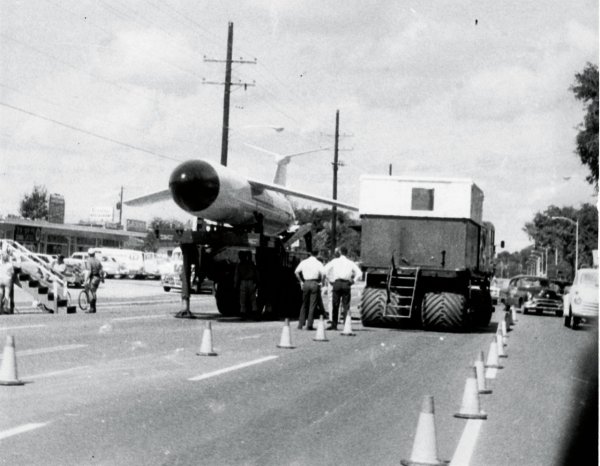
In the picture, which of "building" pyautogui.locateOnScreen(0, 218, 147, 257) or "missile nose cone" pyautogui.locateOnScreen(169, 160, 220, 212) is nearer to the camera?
"missile nose cone" pyautogui.locateOnScreen(169, 160, 220, 212)

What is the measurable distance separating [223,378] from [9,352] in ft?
8.62

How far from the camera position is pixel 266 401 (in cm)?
1059

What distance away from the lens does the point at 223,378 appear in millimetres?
12305

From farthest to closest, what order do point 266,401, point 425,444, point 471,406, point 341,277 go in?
1. point 341,277
2. point 266,401
3. point 471,406
4. point 425,444

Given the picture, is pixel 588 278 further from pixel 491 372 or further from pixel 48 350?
pixel 48 350

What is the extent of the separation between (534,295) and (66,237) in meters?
59.9

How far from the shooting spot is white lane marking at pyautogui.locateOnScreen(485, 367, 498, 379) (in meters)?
13.8

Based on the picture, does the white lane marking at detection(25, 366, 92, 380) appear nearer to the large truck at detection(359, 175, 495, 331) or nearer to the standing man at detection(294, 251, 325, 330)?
the standing man at detection(294, 251, 325, 330)

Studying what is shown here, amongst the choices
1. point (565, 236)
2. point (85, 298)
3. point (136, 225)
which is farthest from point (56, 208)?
point (85, 298)

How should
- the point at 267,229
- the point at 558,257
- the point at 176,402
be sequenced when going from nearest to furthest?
1. the point at 176,402
2. the point at 267,229
3. the point at 558,257

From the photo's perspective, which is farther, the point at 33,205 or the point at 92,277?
the point at 33,205

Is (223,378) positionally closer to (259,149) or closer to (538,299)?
(259,149)

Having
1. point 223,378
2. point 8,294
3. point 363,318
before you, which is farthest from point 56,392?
point 8,294

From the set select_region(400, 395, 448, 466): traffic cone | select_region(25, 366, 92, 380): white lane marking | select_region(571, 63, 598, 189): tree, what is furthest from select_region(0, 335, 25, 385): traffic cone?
select_region(571, 63, 598, 189): tree
